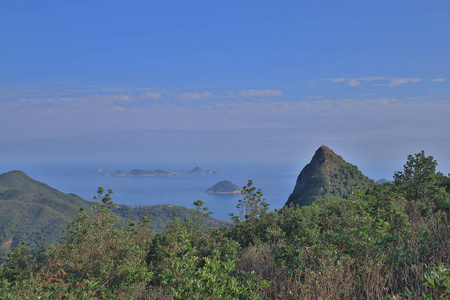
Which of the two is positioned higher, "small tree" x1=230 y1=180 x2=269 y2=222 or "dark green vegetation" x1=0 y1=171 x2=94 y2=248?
"small tree" x1=230 y1=180 x2=269 y2=222

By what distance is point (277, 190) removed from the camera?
19150 centimetres

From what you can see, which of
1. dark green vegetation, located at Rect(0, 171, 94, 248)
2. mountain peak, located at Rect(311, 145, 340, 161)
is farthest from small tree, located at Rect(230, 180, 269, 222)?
dark green vegetation, located at Rect(0, 171, 94, 248)

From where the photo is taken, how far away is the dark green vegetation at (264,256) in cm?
404

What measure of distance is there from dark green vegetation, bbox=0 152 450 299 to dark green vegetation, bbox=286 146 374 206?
38117 mm

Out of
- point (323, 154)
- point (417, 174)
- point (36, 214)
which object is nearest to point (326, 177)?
point (323, 154)

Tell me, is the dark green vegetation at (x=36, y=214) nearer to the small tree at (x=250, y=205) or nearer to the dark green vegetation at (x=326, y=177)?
the dark green vegetation at (x=326, y=177)

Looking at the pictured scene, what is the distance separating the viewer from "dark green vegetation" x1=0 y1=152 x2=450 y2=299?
4039mm

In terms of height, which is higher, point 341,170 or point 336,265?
point 341,170

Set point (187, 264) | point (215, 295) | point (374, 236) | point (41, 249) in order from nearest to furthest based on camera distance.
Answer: point (215, 295)
point (187, 264)
point (374, 236)
point (41, 249)

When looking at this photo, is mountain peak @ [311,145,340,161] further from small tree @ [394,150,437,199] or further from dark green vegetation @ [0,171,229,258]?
small tree @ [394,150,437,199]

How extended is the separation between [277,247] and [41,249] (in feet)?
21.9

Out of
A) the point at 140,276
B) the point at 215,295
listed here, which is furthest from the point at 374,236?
the point at 140,276

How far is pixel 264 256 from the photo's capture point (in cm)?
673

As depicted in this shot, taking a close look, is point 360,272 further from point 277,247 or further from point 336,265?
point 277,247
